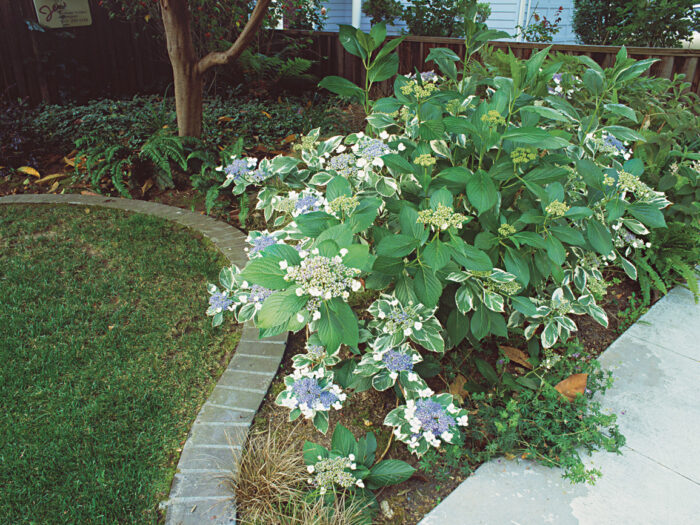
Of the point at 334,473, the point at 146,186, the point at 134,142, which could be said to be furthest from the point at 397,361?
the point at 134,142

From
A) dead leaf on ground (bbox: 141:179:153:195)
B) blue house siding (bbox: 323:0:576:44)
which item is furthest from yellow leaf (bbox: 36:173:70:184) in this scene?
Answer: blue house siding (bbox: 323:0:576:44)

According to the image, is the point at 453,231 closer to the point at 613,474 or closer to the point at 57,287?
the point at 613,474

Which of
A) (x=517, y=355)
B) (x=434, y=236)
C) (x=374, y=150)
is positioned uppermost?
(x=374, y=150)

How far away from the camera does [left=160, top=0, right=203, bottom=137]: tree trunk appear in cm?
A: 377

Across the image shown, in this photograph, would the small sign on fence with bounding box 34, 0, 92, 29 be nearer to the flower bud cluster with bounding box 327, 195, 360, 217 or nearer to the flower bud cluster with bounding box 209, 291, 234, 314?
the flower bud cluster with bounding box 209, 291, 234, 314

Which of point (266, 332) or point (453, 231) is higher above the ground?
point (453, 231)

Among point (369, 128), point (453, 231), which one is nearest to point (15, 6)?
point (369, 128)

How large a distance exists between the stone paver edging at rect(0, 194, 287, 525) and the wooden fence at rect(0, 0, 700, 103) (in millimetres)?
4135

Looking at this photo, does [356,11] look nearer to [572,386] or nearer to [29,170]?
[29,170]

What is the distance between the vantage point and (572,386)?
6.71ft

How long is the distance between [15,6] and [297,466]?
6.17 m

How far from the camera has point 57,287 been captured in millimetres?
2840

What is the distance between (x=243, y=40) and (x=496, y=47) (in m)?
2.85

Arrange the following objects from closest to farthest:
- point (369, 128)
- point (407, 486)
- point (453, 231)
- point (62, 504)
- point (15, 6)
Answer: point (453, 231)
point (62, 504)
point (407, 486)
point (369, 128)
point (15, 6)
